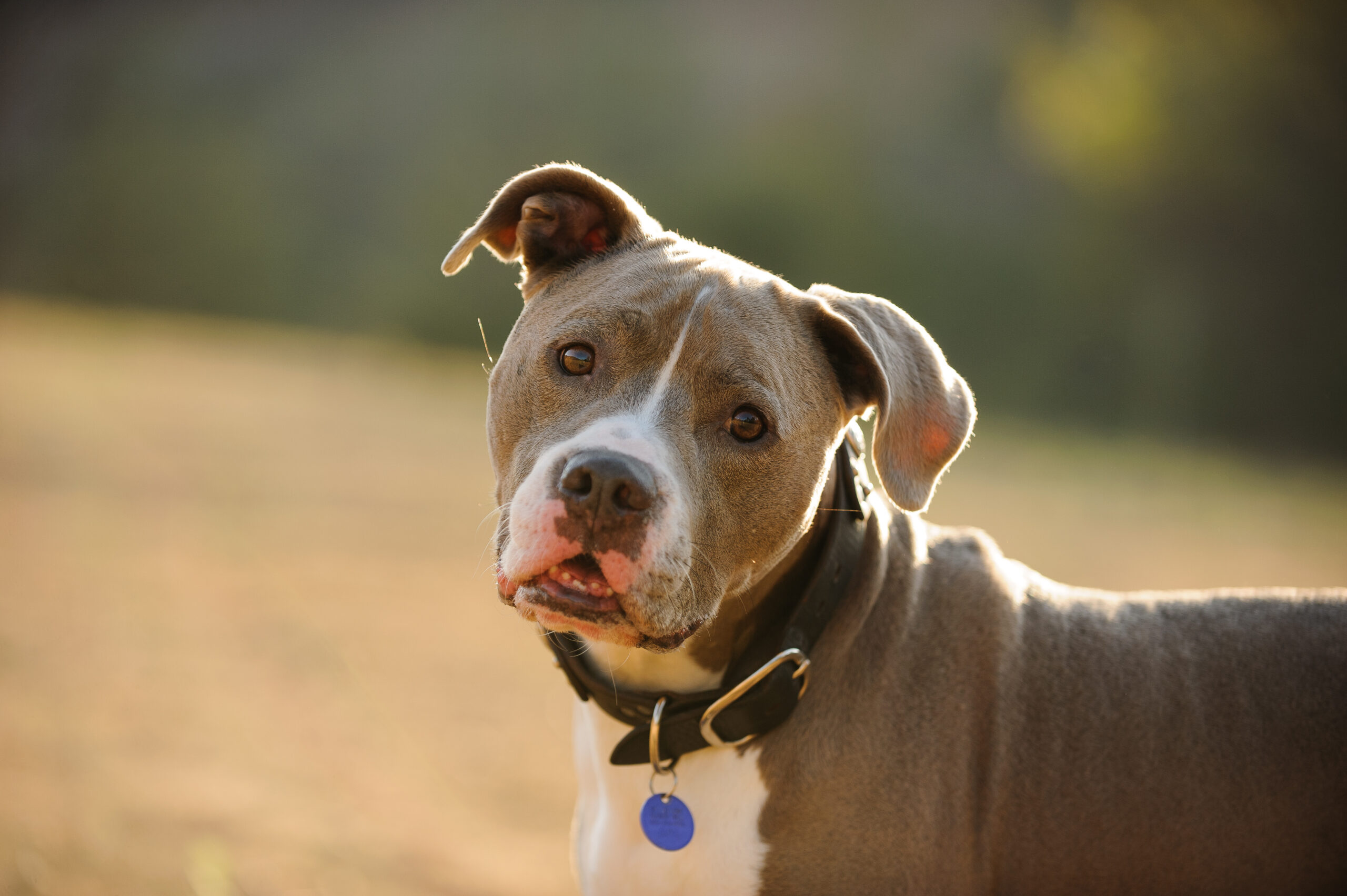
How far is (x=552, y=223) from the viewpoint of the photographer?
3.52m

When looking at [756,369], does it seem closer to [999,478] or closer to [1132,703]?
[1132,703]

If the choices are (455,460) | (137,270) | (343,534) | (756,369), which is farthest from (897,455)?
(137,270)

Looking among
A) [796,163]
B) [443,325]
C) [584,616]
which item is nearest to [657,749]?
[584,616]

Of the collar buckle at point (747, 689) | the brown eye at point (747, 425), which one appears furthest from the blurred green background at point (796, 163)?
the collar buckle at point (747, 689)

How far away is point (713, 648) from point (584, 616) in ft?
1.65

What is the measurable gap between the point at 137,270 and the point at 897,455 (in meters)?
37.7

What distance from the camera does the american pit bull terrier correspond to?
2.85 meters

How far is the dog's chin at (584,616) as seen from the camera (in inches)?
107

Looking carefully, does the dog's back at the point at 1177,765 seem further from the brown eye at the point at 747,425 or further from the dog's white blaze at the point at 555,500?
the dog's white blaze at the point at 555,500

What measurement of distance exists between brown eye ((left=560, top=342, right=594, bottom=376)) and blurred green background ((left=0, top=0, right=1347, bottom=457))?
26.4 m

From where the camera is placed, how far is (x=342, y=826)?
5.38m

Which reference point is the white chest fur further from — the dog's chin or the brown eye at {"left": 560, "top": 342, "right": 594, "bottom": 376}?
the brown eye at {"left": 560, "top": 342, "right": 594, "bottom": 376}

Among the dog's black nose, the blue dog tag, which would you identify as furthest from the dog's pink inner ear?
the blue dog tag

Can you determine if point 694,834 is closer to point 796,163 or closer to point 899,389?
point 899,389
